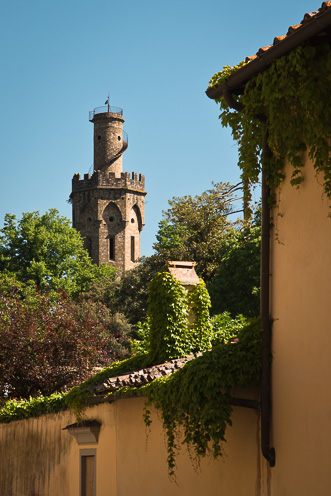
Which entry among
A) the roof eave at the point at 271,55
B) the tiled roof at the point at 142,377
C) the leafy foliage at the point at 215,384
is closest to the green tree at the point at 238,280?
the tiled roof at the point at 142,377

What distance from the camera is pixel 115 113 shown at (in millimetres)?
81812

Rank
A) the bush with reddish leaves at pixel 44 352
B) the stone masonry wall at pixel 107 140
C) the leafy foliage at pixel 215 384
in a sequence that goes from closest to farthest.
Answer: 1. the leafy foliage at pixel 215 384
2. the bush with reddish leaves at pixel 44 352
3. the stone masonry wall at pixel 107 140

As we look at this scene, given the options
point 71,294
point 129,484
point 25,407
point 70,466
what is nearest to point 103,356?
point 25,407

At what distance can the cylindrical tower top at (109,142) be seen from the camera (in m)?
80.6

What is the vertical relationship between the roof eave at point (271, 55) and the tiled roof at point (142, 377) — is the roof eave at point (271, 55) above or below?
above

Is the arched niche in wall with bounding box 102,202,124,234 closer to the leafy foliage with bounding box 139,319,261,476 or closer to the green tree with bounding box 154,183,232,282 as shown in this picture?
the green tree with bounding box 154,183,232,282

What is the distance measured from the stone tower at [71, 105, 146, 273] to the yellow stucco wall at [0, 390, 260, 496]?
5988cm

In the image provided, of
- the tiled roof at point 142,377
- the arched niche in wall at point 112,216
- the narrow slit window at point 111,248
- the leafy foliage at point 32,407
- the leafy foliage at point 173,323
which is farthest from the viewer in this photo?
the arched niche in wall at point 112,216

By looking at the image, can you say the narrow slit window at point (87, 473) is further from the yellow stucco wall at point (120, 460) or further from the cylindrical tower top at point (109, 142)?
the cylindrical tower top at point (109, 142)

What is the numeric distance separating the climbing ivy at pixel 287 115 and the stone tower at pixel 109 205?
68.7 meters

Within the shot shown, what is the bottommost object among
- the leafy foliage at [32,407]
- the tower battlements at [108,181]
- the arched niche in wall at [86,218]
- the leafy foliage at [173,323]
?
the leafy foliage at [32,407]

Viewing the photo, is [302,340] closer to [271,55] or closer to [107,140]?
[271,55]

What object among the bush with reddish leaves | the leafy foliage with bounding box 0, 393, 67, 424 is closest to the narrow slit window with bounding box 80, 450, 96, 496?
the leafy foliage with bounding box 0, 393, 67, 424

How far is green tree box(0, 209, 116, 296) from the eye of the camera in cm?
5725
